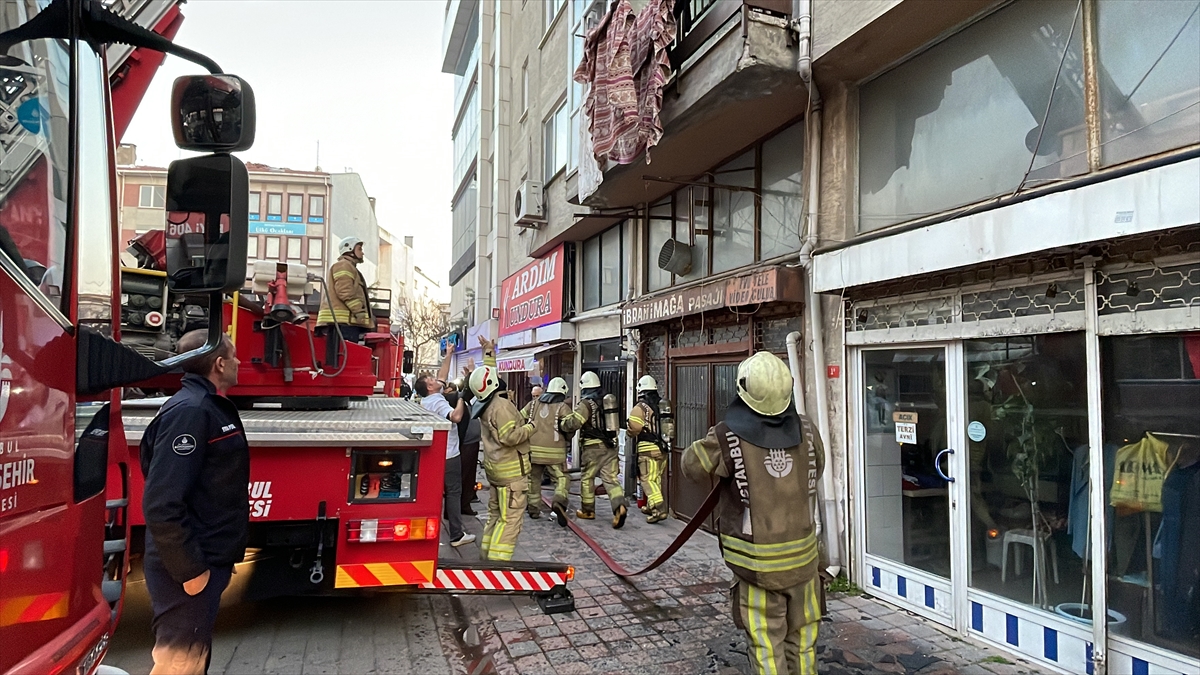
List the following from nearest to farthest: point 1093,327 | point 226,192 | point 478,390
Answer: point 226,192 → point 1093,327 → point 478,390

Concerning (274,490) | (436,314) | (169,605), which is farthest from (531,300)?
(436,314)

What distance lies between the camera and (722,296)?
7258 mm

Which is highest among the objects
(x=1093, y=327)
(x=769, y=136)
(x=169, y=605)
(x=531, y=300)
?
(x=769, y=136)

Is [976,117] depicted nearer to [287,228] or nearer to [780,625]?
[780,625]

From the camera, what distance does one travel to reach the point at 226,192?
90.3 inches

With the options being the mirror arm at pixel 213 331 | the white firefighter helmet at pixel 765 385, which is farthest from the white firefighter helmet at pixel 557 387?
the mirror arm at pixel 213 331

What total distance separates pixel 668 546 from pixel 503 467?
6.76 feet

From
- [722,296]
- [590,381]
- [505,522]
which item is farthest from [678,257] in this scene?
[505,522]

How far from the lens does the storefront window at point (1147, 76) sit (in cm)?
376

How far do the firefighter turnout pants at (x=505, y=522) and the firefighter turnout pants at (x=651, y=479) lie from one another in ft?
8.73

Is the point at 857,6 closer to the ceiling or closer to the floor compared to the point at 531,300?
closer to the ceiling

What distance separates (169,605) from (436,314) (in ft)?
163

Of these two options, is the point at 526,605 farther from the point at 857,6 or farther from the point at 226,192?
the point at 857,6

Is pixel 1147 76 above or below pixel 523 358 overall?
above
